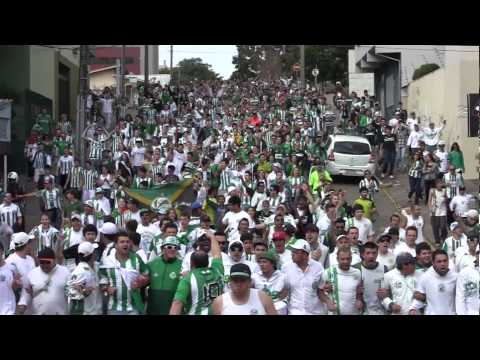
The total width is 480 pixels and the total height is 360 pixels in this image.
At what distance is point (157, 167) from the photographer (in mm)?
21828

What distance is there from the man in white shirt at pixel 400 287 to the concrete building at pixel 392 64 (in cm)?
2436

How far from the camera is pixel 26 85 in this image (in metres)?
31.5

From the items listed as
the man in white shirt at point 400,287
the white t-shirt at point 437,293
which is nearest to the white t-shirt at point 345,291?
the man in white shirt at point 400,287

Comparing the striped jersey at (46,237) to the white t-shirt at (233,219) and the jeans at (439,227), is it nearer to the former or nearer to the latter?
the white t-shirt at (233,219)

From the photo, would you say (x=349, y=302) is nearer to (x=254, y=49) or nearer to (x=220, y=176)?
(x=220, y=176)

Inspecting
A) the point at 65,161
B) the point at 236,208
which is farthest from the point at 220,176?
the point at 236,208

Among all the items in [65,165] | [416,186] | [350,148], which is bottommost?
[416,186]

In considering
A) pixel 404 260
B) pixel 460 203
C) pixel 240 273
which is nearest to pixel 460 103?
pixel 460 203

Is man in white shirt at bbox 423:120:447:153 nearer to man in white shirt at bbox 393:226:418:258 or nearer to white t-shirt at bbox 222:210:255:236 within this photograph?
white t-shirt at bbox 222:210:255:236

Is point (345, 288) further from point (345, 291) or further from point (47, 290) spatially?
point (47, 290)

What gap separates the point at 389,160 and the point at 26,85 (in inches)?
485

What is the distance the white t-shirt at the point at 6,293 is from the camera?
954 cm
